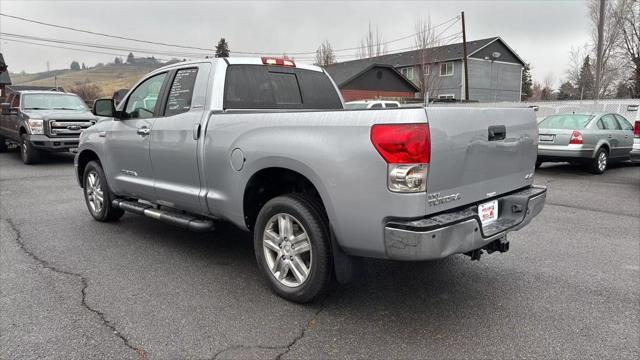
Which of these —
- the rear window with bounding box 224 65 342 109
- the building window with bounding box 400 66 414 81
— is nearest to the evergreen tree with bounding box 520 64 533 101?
the building window with bounding box 400 66 414 81

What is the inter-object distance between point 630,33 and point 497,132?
45.7m

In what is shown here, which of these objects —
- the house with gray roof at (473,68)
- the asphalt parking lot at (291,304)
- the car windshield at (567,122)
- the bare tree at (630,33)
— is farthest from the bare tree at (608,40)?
the asphalt parking lot at (291,304)

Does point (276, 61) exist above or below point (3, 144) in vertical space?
above

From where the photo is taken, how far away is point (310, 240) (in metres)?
3.36

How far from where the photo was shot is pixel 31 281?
13.4ft

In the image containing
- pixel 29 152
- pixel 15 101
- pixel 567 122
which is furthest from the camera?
pixel 15 101

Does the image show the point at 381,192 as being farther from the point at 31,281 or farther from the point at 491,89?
the point at 491,89

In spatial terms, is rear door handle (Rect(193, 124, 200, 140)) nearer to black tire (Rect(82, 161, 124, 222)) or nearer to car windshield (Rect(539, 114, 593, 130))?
black tire (Rect(82, 161, 124, 222))

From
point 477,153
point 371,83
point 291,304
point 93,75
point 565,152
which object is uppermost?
point 93,75

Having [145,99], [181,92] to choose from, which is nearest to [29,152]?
[145,99]

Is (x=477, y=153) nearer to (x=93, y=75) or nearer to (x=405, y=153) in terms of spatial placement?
(x=405, y=153)

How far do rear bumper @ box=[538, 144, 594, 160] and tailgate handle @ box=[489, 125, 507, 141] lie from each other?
27.8ft

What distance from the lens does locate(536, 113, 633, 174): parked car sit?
1079cm

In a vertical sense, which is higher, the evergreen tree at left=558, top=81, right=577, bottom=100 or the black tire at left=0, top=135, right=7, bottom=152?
the evergreen tree at left=558, top=81, right=577, bottom=100
